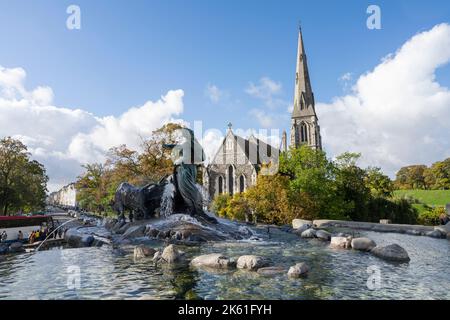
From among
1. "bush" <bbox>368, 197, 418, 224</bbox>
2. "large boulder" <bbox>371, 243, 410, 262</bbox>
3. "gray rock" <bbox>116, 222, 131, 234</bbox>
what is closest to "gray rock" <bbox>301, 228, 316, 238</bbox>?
"large boulder" <bbox>371, 243, 410, 262</bbox>

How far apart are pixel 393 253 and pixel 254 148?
6304cm

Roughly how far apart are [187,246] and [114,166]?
30.7 metres

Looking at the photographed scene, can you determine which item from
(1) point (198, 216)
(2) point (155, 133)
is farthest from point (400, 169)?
(1) point (198, 216)

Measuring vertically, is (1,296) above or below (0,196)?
below

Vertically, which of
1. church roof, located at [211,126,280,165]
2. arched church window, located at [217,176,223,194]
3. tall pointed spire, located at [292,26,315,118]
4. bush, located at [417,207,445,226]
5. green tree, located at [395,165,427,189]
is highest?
tall pointed spire, located at [292,26,315,118]

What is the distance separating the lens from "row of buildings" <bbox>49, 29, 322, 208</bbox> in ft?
210

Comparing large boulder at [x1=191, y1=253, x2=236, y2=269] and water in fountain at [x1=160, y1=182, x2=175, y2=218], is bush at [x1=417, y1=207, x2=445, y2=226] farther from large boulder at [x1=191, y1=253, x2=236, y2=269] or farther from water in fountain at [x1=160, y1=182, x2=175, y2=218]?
large boulder at [x1=191, y1=253, x2=236, y2=269]

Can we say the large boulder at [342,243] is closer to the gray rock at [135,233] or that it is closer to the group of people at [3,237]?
the gray rock at [135,233]

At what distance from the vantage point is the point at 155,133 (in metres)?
40.2

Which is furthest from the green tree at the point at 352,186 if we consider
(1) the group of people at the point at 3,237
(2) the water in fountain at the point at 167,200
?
(1) the group of people at the point at 3,237

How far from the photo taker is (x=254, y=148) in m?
73.5

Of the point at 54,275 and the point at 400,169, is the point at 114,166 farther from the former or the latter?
the point at 400,169

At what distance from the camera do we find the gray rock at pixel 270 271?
844 cm

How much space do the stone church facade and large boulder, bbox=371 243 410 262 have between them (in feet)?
137
